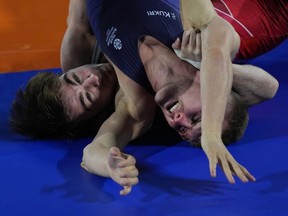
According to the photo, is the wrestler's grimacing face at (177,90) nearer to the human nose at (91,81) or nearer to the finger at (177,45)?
the finger at (177,45)

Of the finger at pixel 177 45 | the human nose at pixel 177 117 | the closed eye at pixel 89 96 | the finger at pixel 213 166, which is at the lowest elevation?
the closed eye at pixel 89 96

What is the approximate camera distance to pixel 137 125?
164 cm

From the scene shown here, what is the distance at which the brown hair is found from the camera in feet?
5.45

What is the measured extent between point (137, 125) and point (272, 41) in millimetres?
762

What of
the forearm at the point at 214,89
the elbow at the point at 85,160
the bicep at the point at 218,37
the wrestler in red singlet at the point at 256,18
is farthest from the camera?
the wrestler in red singlet at the point at 256,18

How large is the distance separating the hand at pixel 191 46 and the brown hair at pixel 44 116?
1.34 ft

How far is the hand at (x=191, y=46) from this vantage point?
139cm

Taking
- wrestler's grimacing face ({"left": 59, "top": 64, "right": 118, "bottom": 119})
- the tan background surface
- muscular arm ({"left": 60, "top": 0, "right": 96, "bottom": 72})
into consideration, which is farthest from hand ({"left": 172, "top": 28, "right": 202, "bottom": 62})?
the tan background surface

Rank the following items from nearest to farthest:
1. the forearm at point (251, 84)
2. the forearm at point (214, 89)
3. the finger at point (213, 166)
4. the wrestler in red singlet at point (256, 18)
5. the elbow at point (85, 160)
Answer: the finger at point (213, 166), the forearm at point (214, 89), the elbow at point (85, 160), the forearm at point (251, 84), the wrestler in red singlet at point (256, 18)

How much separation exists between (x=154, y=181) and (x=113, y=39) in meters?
0.48

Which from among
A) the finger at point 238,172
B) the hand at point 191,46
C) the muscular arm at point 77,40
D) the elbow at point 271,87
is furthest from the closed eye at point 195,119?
the muscular arm at point 77,40

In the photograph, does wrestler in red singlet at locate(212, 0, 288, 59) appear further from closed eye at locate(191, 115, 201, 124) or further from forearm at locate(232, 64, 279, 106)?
closed eye at locate(191, 115, 201, 124)

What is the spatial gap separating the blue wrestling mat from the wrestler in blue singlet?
252 millimetres

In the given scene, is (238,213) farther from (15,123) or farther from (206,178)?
(15,123)
